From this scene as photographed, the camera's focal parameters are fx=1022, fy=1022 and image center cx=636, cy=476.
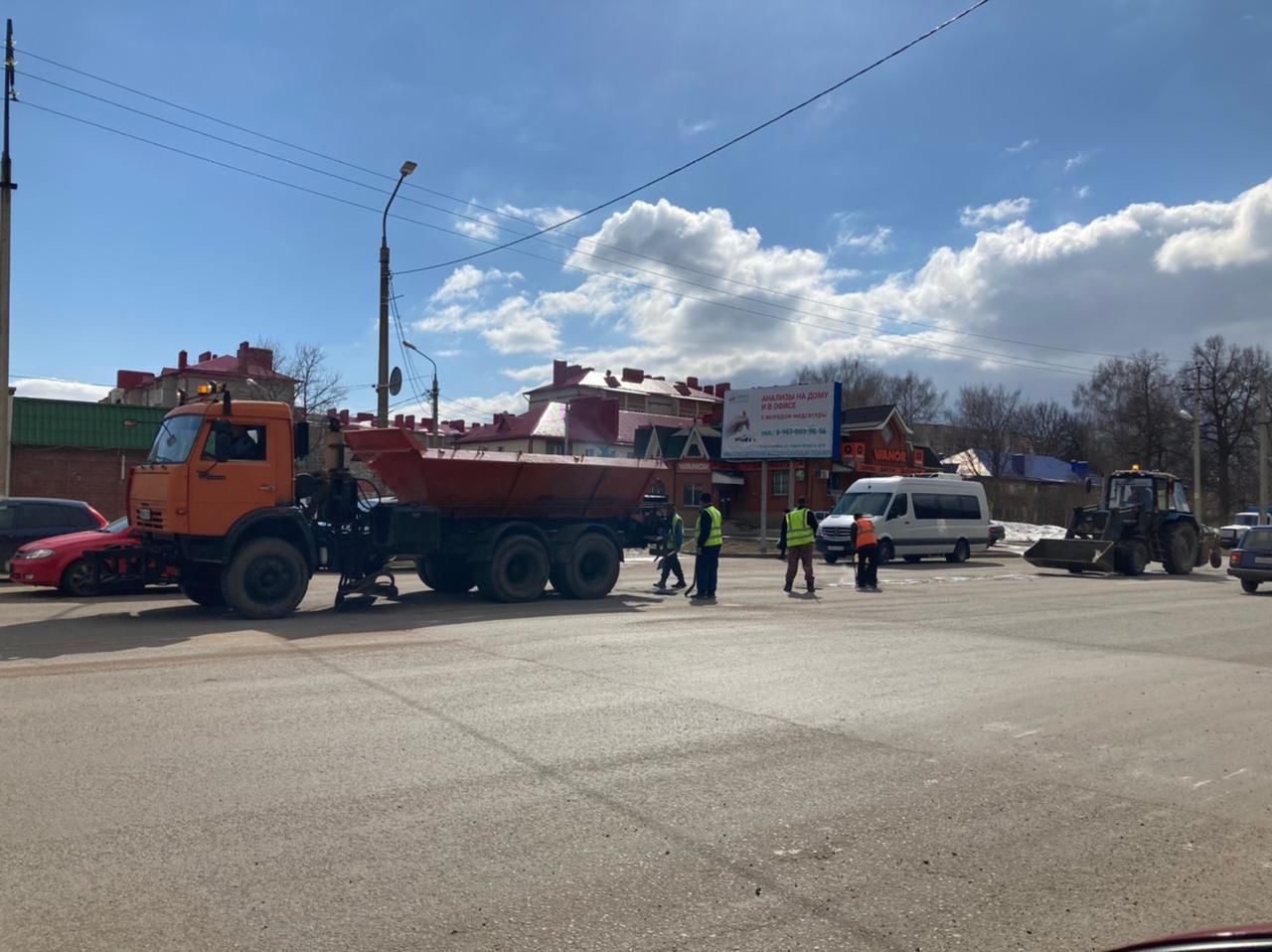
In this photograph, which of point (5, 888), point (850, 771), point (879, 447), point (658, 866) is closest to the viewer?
point (5, 888)

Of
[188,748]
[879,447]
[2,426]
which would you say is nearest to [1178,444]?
[879,447]

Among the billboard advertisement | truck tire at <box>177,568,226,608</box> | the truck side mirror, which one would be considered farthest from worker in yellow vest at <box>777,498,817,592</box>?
the billboard advertisement

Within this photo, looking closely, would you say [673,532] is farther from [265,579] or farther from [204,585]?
[204,585]

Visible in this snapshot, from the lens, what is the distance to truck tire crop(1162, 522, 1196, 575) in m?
25.2

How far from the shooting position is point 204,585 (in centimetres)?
1391

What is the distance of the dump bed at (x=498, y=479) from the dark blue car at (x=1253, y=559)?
39.5ft

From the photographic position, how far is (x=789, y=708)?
25.7 feet

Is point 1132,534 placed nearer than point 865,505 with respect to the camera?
Yes

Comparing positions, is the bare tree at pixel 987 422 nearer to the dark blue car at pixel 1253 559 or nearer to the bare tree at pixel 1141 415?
the bare tree at pixel 1141 415

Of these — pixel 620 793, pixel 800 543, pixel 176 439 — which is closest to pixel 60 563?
pixel 176 439

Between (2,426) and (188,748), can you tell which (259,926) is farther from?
(2,426)

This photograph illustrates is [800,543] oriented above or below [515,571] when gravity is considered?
above

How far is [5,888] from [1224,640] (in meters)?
12.8

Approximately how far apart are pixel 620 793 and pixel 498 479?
984 centimetres
